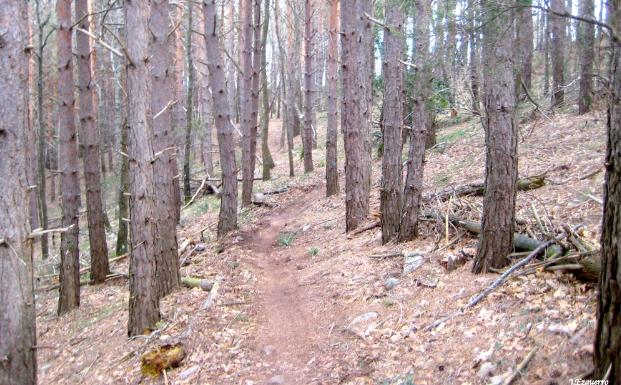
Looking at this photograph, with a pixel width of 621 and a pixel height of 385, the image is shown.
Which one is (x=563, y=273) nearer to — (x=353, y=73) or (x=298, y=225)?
(x=353, y=73)

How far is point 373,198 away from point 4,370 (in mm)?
9953

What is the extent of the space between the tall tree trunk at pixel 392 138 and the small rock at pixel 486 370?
177 inches

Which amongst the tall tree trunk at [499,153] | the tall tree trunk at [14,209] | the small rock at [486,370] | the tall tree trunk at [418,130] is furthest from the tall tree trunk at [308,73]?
the small rock at [486,370]

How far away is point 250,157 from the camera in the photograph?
15812mm

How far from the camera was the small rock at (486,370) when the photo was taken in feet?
14.3

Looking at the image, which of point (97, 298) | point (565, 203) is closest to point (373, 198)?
point (565, 203)

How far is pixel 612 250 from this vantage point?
10.9ft

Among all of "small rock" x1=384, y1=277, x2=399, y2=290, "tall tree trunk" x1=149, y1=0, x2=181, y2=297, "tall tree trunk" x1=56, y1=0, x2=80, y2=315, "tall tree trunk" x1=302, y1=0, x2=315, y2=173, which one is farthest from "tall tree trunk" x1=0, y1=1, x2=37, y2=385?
"tall tree trunk" x1=302, y1=0, x2=315, y2=173

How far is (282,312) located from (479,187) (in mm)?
4350

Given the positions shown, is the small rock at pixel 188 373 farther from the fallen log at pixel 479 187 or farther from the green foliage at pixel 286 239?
the green foliage at pixel 286 239

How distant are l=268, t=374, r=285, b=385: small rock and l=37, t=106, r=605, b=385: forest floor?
0.7 inches

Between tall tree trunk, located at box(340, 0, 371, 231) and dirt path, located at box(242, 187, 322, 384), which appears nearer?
dirt path, located at box(242, 187, 322, 384)

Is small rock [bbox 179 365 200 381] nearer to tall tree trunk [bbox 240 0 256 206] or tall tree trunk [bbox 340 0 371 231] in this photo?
tall tree trunk [bbox 340 0 371 231]

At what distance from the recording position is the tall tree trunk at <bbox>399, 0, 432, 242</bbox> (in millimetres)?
7430
